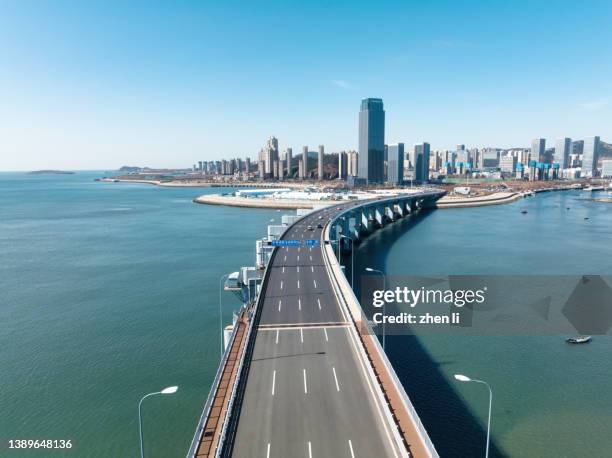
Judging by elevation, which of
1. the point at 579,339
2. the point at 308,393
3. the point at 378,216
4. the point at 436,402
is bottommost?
the point at 436,402

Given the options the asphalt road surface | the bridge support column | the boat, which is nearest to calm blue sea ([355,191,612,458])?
the boat

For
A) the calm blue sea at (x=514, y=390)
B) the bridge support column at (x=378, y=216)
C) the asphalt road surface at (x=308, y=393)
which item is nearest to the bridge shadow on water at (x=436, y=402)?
the calm blue sea at (x=514, y=390)

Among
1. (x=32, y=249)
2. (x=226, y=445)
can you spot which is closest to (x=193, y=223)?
(x=32, y=249)

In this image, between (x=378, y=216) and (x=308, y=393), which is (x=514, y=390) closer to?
(x=308, y=393)

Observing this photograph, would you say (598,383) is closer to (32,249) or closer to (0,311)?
(0,311)

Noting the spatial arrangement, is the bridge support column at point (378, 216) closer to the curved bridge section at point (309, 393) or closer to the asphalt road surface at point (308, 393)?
the curved bridge section at point (309, 393)
